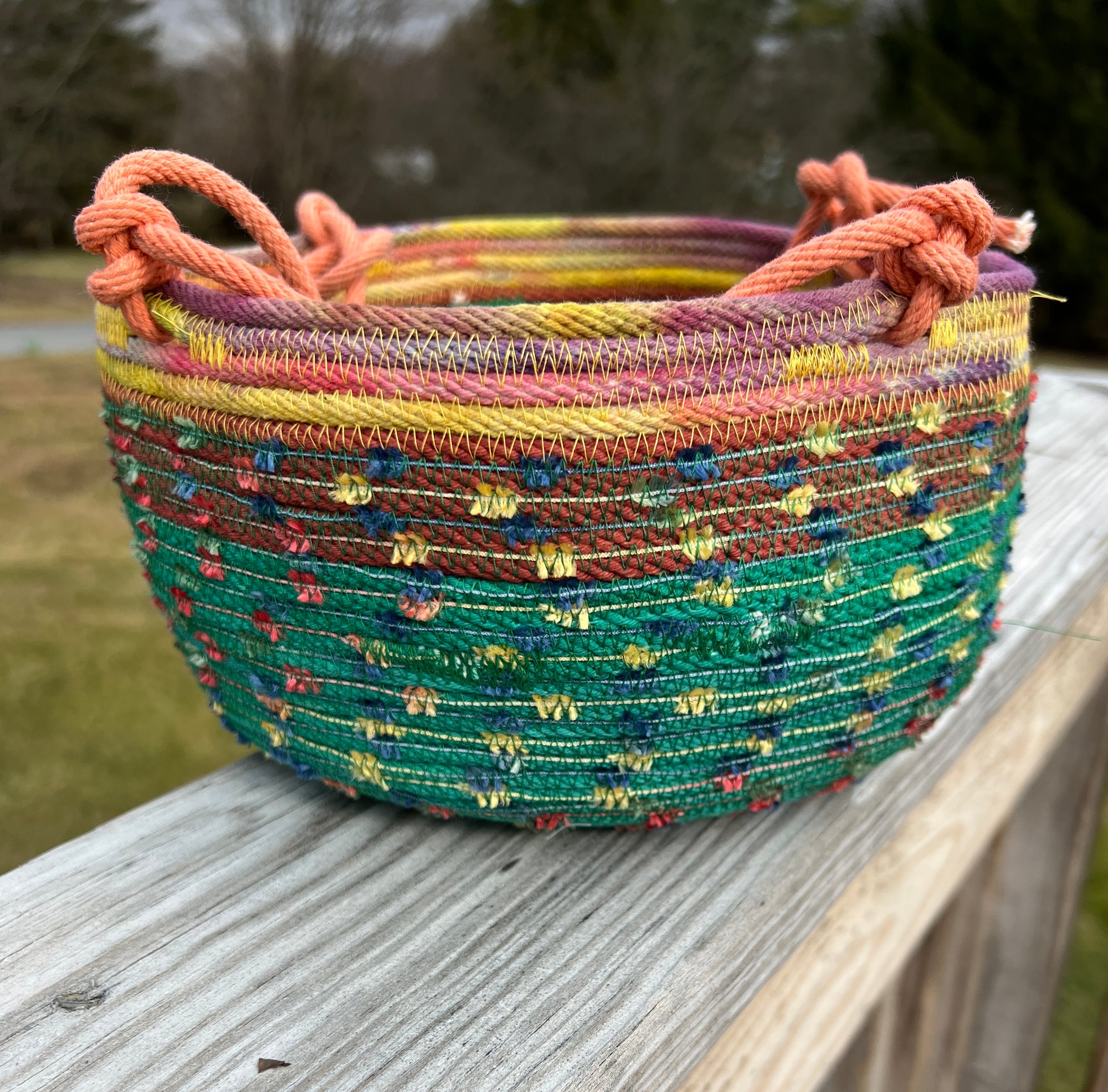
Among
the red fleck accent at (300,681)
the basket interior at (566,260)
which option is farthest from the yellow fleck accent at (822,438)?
the basket interior at (566,260)

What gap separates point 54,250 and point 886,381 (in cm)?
408

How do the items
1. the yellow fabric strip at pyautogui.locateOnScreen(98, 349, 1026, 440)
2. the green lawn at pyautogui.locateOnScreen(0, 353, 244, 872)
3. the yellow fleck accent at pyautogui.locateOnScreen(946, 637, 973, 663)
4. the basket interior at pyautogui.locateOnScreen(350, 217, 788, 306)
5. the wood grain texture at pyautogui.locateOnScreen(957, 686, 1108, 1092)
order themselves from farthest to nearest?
the green lawn at pyautogui.locateOnScreen(0, 353, 244, 872) → the wood grain texture at pyautogui.locateOnScreen(957, 686, 1108, 1092) → the basket interior at pyautogui.locateOnScreen(350, 217, 788, 306) → the yellow fleck accent at pyautogui.locateOnScreen(946, 637, 973, 663) → the yellow fabric strip at pyautogui.locateOnScreen(98, 349, 1026, 440)

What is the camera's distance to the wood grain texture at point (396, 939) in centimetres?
32

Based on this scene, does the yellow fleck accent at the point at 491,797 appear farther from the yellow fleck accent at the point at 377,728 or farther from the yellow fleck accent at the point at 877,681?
the yellow fleck accent at the point at 877,681

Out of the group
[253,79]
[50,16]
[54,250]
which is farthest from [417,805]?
[253,79]

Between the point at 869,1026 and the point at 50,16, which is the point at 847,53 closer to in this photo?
the point at 50,16

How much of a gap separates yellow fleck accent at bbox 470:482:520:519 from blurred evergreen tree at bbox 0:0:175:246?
2799mm

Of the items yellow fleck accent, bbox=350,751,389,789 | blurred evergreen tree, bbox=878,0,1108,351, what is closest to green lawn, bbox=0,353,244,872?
yellow fleck accent, bbox=350,751,389,789

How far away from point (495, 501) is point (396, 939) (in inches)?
6.9

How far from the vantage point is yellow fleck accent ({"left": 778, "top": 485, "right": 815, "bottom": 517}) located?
33cm

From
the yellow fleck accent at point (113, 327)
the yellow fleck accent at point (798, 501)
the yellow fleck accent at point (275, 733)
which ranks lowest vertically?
the yellow fleck accent at point (275, 733)

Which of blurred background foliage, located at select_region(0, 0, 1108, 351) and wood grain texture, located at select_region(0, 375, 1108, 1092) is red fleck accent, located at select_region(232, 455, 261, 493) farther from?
blurred background foliage, located at select_region(0, 0, 1108, 351)

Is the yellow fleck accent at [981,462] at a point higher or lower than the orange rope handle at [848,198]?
lower

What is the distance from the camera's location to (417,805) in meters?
0.41
